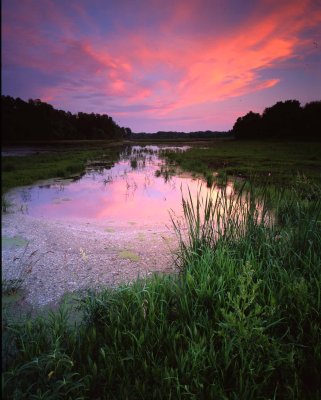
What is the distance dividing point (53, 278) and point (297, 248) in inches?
146

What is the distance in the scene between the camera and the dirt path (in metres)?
4.52

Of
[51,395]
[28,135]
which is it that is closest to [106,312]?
[51,395]

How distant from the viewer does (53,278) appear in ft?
15.3

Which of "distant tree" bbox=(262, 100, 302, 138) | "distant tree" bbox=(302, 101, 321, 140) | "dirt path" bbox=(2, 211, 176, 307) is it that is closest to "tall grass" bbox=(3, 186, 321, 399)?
"dirt path" bbox=(2, 211, 176, 307)

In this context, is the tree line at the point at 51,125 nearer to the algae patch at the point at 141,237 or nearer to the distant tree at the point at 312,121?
the algae patch at the point at 141,237

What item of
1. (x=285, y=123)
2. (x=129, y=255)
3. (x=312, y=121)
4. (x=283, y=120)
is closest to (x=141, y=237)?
(x=129, y=255)

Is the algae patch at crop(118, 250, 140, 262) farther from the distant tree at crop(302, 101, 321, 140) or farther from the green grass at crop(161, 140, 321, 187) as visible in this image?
the distant tree at crop(302, 101, 321, 140)

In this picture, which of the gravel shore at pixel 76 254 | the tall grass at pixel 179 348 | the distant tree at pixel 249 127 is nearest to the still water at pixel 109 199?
the gravel shore at pixel 76 254

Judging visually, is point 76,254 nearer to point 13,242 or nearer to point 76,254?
point 76,254

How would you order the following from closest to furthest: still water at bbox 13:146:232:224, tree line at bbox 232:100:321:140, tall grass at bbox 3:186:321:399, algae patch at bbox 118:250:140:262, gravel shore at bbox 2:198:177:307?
tall grass at bbox 3:186:321:399 → gravel shore at bbox 2:198:177:307 → algae patch at bbox 118:250:140:262 → still water at bbox 13:146:232:224 → tree line at bbox 232:100:321:140

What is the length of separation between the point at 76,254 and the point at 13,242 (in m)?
1.58

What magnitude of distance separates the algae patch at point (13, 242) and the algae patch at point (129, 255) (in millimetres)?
2094

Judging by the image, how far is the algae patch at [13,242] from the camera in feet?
19.6

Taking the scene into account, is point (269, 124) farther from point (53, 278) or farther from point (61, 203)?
point (53, 278)
